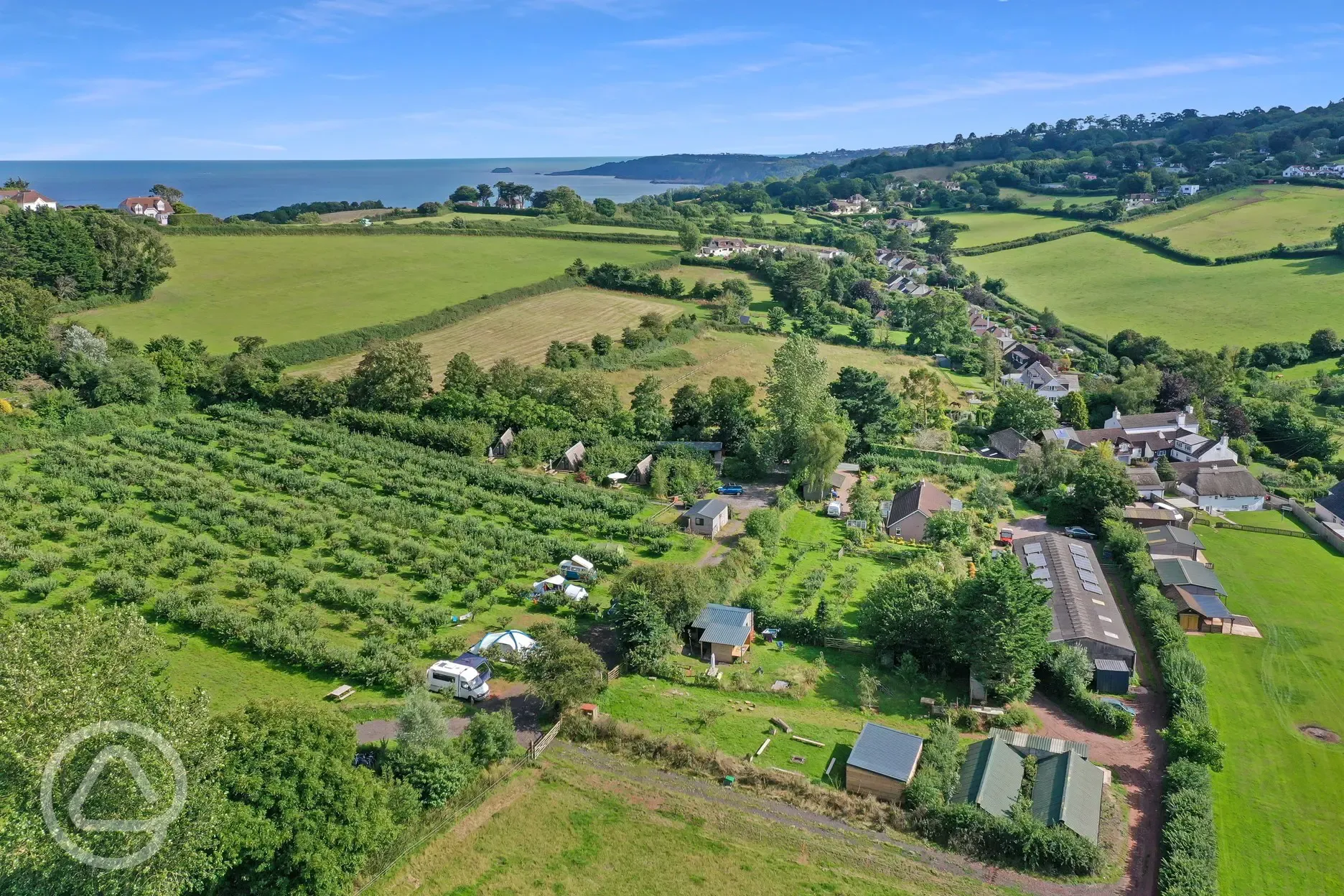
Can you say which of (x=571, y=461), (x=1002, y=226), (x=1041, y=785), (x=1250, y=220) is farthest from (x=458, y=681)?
(x=1002, y=226)

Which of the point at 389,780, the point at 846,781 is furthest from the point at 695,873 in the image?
the point at 389,780

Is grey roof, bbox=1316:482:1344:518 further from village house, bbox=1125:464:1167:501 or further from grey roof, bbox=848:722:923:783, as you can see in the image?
grey roof, bbox=848:722:923:783

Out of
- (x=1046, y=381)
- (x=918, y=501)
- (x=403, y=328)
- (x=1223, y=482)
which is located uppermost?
(x=403, y=328)

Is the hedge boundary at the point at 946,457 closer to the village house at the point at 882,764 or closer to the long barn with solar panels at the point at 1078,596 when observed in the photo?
the long barn with solar panels at the point at 1078,596

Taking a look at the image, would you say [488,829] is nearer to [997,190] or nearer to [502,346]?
[502,346]

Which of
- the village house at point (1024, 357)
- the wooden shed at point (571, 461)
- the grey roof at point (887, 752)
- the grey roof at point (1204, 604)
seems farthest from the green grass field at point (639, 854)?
the village house at point (1024, 357)

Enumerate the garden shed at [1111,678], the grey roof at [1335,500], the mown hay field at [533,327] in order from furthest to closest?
the mown hay field at [533,327] < the grey roof at [1335,500] < the garden shed at [1111,678]

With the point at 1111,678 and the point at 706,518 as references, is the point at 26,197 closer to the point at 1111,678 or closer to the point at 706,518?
the point at 706,518
